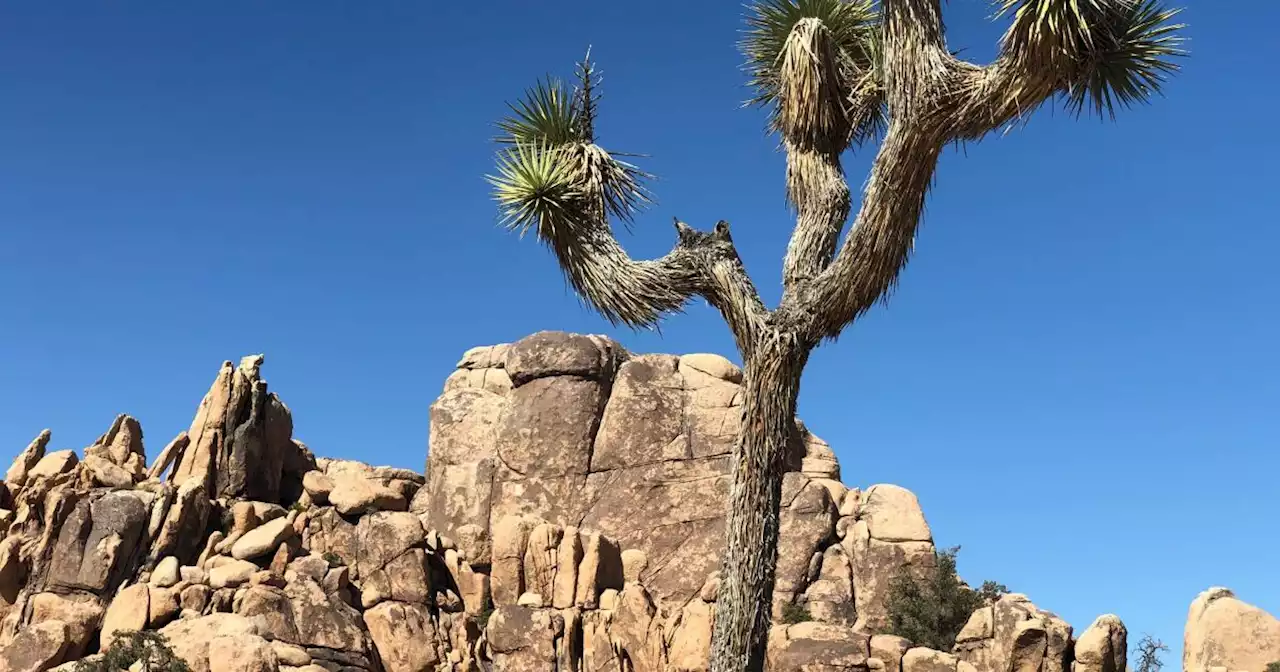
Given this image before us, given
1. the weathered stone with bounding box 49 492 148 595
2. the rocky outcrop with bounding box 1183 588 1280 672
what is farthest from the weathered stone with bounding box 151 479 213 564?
the rocky outcrop with bounding box 1183 588 1280 672

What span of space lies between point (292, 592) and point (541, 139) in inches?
884

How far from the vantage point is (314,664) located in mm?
31016

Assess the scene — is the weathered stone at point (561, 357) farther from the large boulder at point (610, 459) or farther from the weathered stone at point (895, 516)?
the weathered stone at point (895, 516)

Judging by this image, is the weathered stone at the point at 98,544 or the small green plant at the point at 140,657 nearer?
Answer: the small green plant at the point at 140,657

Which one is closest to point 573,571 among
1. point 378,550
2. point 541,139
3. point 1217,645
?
point 378,550

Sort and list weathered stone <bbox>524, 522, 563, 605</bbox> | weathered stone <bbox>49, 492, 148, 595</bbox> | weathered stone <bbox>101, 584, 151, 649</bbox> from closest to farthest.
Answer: weathered stone <bbox>101, 584, 151, 649</bbox>, weathered stone <bbox>49, 492, 148, 595</bbox>, weathered stone <bbox>524, 522, 563, 605</bbox>

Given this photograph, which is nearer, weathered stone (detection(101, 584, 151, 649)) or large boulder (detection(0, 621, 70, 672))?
large boulder (detection(0, 621, 70, 672))

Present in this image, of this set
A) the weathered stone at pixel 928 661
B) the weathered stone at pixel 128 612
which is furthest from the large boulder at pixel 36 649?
the weathered stone at pixel 928 661

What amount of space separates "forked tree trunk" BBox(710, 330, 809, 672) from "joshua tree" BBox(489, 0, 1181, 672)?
14mm

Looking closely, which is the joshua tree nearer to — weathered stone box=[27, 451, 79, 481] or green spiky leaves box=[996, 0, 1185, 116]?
green spiky leaves box=[996, 0, 1185, 116]

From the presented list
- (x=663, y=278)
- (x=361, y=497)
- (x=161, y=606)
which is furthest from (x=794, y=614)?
(x=663, y=278)

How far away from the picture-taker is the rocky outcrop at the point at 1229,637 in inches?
965

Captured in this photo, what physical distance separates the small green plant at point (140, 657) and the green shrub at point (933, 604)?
1831cm

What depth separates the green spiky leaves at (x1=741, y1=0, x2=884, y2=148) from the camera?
13766mm
